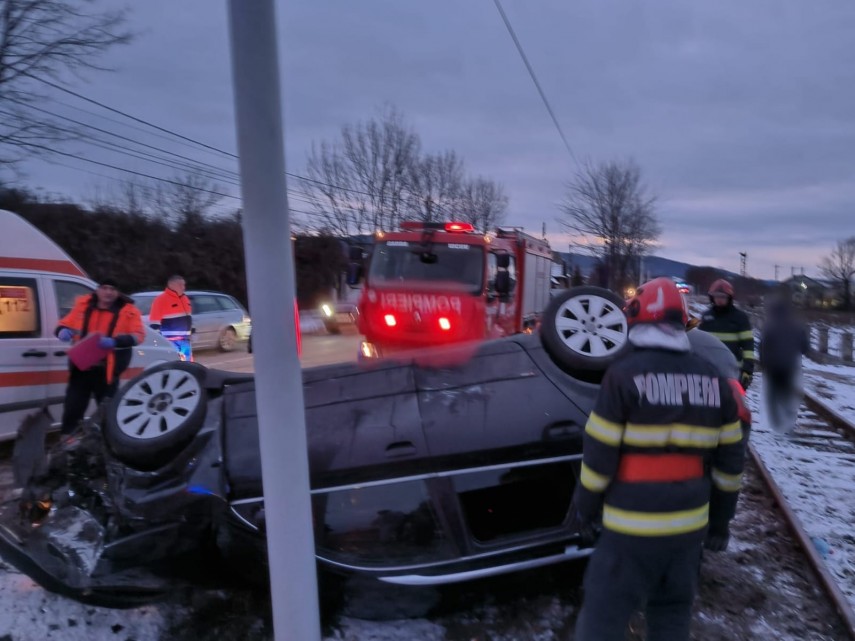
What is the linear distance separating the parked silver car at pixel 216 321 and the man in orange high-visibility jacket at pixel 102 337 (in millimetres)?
9276

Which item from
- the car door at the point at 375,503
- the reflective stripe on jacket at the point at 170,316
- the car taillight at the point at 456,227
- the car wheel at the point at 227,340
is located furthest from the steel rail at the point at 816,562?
the car wheel at the point at 227,340

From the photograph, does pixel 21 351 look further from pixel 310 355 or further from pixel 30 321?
pixel 310 355

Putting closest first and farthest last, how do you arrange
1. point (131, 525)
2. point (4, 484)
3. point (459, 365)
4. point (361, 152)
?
point (131, 525), point (459, 365), point (4, 484), point (361, 152)

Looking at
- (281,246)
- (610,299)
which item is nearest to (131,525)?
(281,246)

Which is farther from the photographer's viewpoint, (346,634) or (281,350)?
(346,634)

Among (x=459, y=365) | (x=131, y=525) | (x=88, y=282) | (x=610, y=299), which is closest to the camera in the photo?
(x=131, y=525)

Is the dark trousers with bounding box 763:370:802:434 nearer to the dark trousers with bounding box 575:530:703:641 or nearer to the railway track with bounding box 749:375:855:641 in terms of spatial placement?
the railway track with bounding box 749:375:855:641

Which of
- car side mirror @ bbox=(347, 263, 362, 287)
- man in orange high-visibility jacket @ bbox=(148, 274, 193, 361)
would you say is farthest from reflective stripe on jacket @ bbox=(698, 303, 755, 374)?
man in orange high-visibility jacket @ bbox=(148, 274, 193, 361)

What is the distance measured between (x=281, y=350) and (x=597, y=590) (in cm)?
147

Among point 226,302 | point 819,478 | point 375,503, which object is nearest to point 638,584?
point 375,503

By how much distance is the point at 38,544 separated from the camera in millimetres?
3535

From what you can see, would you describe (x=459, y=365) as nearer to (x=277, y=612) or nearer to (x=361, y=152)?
(x=277, y=612)

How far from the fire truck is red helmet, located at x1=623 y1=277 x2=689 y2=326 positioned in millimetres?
7091

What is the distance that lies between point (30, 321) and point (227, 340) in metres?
10.3
